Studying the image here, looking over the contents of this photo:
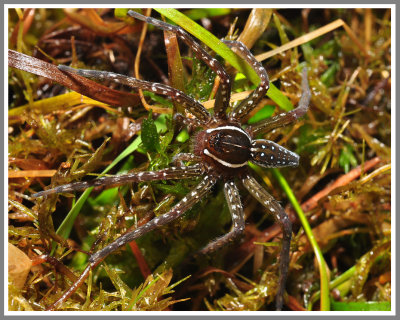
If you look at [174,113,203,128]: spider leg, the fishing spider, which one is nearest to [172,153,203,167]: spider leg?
the fishing spider

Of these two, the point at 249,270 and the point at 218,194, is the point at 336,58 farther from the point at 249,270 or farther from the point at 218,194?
the point at 249,270

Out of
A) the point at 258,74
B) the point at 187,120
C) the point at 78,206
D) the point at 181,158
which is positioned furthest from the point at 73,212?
the point at 258,74

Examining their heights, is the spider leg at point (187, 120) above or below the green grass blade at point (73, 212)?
above

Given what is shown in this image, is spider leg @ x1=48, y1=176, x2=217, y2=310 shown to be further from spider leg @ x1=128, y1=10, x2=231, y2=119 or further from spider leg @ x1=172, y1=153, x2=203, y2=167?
spider leg @ x1=128, y1=10, x2=231, y2=119

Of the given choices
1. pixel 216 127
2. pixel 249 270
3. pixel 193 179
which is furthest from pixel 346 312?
pixel 216 127

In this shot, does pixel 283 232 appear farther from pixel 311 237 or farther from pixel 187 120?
pixel 187 120

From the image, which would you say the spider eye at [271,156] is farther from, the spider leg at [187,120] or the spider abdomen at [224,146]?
the spider leg at [187,120]

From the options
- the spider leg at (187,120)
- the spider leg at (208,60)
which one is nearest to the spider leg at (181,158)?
the spider leg at (187,120)
